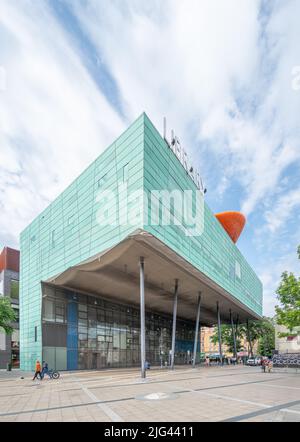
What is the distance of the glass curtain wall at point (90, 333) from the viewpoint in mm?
39875

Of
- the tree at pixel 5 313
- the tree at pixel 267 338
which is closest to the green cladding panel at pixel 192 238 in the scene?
the tree at pixel 5 313

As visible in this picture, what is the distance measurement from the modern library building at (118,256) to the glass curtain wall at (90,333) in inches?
4.9

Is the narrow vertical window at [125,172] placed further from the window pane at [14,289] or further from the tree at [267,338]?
the tree at [267,338]

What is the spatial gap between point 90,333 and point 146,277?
10.5 meters

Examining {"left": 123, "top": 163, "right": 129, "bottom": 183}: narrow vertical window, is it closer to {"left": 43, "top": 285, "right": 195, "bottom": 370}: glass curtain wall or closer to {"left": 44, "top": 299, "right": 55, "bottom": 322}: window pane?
{"left": 43, "top": 285, "right": 195, "bottom": 370}: glass curtain wall

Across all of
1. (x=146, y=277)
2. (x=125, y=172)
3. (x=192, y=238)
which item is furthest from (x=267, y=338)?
(x=125, y=172)

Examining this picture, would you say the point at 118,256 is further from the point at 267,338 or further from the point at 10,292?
the point at 267,338

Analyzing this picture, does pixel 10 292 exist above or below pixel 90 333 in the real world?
above

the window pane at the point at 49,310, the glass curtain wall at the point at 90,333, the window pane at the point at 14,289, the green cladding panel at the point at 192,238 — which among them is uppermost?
the green cladding panel at the point at 192,238

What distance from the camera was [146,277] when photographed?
1642 inches

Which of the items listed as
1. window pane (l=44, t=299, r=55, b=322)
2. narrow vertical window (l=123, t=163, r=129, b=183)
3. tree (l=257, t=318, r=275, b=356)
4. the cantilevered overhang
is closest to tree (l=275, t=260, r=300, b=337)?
the cantilevered overhang
